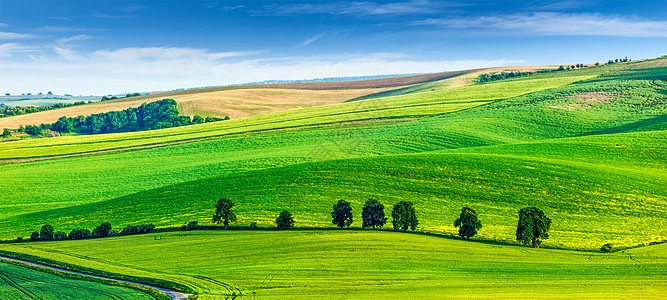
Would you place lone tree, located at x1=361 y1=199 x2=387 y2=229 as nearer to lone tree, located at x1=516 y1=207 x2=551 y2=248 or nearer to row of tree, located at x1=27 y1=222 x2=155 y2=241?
lone tree, located at x1=516 y1=207 x2=551 y2=248

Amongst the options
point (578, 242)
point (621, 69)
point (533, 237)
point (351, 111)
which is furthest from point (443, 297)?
point (621, 69)

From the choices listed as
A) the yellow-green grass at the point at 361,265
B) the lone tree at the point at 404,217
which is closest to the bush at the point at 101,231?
the yellow-green grass at the point at 361,265

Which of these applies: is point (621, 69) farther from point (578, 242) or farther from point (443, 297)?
point (443, 297)

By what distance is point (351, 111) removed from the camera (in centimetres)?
11219

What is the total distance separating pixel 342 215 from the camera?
41.4 m

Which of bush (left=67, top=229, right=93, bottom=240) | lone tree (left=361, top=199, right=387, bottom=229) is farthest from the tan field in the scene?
lone tree (left=361, top=199, right=387, bottom=229)

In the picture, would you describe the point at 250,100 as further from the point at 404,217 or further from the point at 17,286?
the point at 17,286

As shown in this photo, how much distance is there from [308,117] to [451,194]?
6527cm

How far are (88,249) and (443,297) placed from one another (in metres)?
31.1

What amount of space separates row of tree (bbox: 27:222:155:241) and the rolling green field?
1692mm

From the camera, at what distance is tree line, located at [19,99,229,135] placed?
125 metres

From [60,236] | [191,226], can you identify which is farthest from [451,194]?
[60,236]

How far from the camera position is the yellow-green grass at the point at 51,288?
29.3m

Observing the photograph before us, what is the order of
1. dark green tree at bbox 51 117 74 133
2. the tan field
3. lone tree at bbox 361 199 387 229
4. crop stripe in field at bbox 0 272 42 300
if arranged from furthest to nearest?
1. the tan field
2. dark green tree at bbox 51 117 74 133
3. lone tree at bbox 361 199 387 229
4. crop stripe in field at bbox 0 272 42 300
